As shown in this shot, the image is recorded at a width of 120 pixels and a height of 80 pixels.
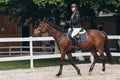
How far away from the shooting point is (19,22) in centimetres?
2552

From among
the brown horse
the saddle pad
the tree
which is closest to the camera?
the brown horse

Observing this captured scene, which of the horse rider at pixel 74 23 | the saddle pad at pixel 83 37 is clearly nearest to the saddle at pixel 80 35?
the saddle pad at pixel 83 37

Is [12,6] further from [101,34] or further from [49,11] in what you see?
[101,34]

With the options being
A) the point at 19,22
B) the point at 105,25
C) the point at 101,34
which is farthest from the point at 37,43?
the point at 101,34

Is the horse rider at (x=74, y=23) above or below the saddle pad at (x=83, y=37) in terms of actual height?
above

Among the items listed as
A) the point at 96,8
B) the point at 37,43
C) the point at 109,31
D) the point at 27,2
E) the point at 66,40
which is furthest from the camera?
the point at 37,43

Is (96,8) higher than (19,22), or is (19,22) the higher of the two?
(96,8)

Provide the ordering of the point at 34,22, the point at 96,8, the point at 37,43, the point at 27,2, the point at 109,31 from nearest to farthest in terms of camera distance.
Answer: the point at 96,8, the point at 27,2, the point at 34,22, the point at 109,31, the point at 37,43

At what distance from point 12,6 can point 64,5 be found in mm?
4111

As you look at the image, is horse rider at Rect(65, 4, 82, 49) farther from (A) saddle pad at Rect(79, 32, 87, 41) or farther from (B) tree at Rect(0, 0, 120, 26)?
(B) tree at Rect(0, 0, 120, 26)

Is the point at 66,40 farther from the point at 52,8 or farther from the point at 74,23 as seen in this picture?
the point at 52,8

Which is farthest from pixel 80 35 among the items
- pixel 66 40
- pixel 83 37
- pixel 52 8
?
pixel 52 8

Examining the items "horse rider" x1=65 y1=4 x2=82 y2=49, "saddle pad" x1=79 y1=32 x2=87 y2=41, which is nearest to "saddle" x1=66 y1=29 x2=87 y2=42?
"saddle pad" x1=79 y1=32 x2=87 y2=41

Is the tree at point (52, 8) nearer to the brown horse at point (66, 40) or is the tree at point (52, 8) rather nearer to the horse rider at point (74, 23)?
the brown horse at point (66, 40)
